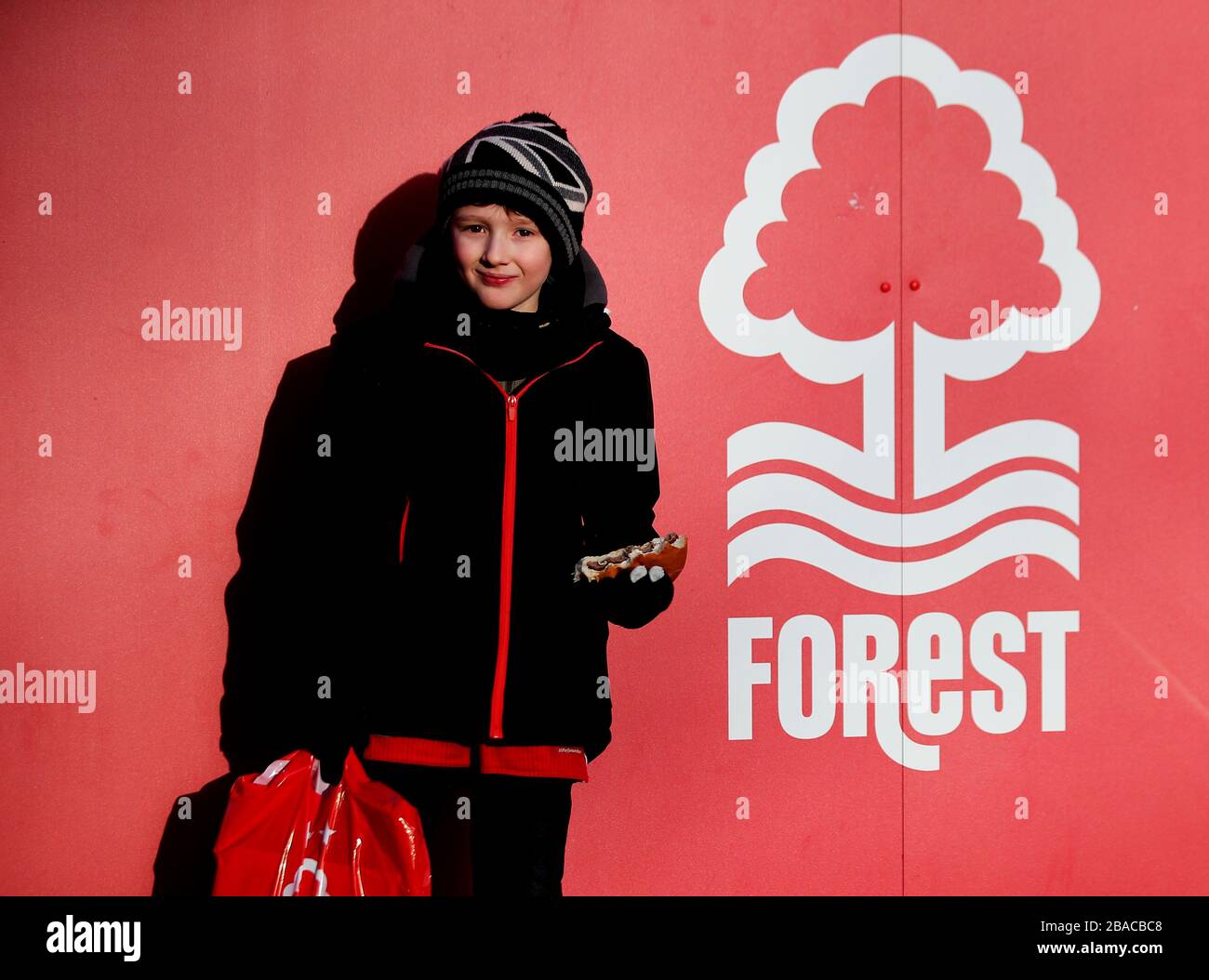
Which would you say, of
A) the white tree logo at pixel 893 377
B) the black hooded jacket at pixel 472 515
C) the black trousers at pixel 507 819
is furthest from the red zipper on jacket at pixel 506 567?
the white tree logo at pixel 893 377

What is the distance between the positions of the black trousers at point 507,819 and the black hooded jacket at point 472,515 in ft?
0.24

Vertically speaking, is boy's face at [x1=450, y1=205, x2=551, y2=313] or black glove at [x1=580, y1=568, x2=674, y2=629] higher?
boy's face at [x1=450, y1=205, x2=551, y2=313]

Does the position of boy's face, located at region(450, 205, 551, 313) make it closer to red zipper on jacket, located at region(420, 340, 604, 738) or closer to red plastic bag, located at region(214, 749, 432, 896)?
red zipper on jacket, located at region(420, 340, 604, 738)

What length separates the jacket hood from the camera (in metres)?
1.64

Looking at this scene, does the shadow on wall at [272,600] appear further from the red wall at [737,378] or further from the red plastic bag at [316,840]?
the red plastic bag at [316,840]

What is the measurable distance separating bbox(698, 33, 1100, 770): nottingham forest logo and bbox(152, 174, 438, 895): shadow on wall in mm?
649

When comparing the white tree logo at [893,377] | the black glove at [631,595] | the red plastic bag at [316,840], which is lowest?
the red plastic bag at [316,840]

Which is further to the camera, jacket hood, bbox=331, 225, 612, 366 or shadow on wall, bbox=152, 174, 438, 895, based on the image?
shadow on wall, bbox=152, 174, 438, 895

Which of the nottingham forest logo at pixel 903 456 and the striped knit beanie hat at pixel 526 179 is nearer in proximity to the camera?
the striped knit beanie hat at pixel 526 179

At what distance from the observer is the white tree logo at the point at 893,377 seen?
199 centimetres

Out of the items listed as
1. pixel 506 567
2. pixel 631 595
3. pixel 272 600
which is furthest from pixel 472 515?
pixel 272 600

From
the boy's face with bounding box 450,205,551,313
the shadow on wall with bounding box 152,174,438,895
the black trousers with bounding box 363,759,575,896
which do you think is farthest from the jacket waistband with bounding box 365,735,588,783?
the boy's face with bounding box 450,205,551,313
